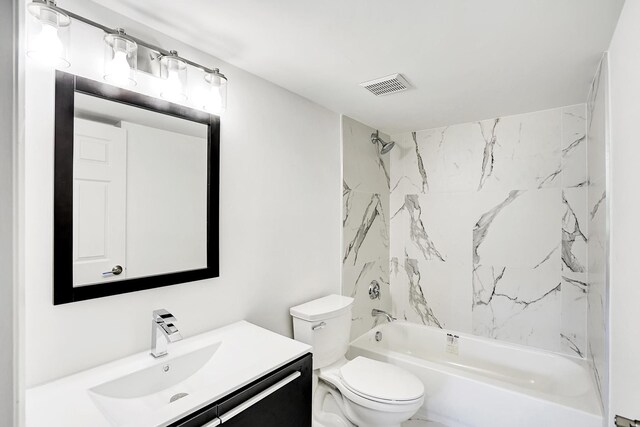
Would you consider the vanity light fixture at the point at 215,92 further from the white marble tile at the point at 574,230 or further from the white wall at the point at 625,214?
the white marble tile at the point at 574,230

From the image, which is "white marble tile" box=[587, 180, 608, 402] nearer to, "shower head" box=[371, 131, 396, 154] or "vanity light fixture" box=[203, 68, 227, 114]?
"shower head" box=[371, 131, 396, 154]

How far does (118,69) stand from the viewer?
4.19 feet

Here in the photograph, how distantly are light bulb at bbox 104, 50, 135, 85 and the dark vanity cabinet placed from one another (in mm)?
1292

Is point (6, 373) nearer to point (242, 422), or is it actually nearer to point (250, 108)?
point (242, 422)

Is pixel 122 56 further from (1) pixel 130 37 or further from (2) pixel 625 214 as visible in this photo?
(2) pixel 625 214

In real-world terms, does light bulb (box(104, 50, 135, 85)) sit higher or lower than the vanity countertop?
higher

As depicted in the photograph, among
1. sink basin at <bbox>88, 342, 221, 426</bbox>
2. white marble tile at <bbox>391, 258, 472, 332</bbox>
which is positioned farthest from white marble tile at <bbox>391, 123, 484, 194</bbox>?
sink basin at <bbox>88, 342, 221, 426</bbox>

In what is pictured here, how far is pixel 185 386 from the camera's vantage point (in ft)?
4.50

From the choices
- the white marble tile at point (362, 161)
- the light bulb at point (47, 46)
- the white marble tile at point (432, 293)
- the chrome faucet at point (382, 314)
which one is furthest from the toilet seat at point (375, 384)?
the light bulb at point (47, 46)

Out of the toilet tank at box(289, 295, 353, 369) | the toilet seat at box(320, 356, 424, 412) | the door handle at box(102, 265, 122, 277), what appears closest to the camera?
the door handle at box(102, 265, 122, 277)

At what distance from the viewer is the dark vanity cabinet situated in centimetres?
110

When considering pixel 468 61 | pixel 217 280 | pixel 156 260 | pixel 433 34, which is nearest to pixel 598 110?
pixel 468 61

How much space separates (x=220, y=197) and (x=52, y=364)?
3.15ft

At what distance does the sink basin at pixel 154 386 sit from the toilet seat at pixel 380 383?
0.91 metres
